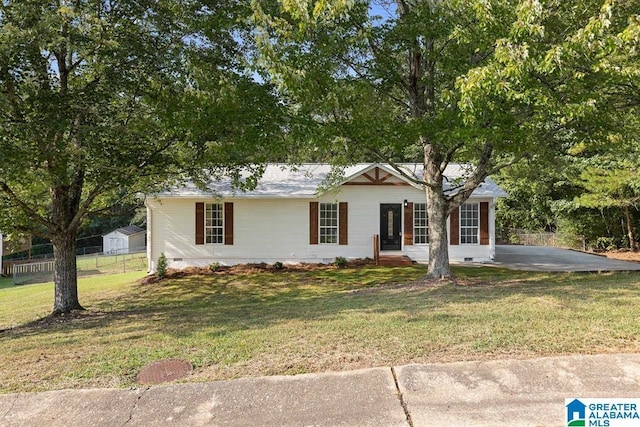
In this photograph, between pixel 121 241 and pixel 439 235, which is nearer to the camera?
pixel 439 235

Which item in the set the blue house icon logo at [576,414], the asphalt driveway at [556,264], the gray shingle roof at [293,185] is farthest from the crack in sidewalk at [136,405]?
the asphalt driveway at [556,264]

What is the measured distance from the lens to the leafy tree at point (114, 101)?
21.4 ft

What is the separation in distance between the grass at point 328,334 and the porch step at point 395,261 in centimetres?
513

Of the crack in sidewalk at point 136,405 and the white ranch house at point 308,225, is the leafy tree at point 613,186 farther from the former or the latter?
the crack in sidewalk at point 136,405

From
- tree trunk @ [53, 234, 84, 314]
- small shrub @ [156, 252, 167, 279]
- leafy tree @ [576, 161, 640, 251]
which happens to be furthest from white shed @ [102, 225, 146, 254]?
leafy tree @ [576, 161, 640, 251]

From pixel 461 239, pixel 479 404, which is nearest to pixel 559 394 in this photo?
pixel 479 404

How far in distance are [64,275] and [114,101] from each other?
12.9 feet

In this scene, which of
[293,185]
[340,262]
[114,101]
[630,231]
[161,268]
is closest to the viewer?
[114,101]

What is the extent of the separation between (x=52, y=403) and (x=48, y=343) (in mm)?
2521

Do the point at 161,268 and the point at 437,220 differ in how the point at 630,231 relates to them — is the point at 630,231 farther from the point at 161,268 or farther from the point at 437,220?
the point at 161,268

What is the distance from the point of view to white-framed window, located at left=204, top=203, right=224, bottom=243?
49.8 ft

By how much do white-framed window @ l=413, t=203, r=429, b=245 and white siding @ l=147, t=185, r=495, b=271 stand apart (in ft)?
0.83

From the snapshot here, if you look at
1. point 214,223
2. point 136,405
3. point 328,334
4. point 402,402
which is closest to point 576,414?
point 402,402

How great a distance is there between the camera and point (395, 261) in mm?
14609
